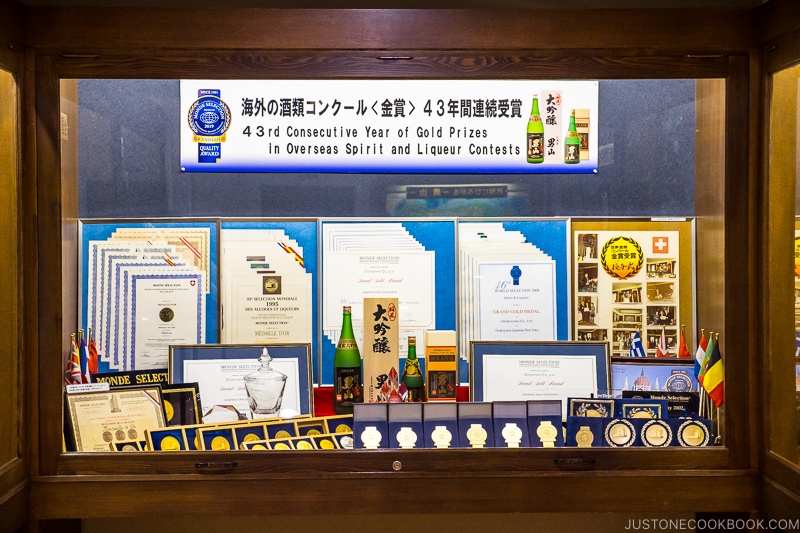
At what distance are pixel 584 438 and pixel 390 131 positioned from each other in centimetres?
115

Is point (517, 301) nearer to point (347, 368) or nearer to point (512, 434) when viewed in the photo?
point (512, 434)

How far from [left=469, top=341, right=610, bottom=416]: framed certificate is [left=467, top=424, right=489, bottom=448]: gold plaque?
12 centimetres

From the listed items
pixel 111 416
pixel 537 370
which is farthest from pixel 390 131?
pixel 111 416

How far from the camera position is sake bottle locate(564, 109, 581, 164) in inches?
92.4

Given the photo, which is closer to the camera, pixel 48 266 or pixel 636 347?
pixel 48 266

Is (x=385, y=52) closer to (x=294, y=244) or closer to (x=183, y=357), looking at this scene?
(x=294, y=244)

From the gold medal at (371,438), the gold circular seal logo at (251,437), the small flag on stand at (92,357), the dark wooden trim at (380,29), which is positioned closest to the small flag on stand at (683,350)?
the dark wooden trim at (380,29)

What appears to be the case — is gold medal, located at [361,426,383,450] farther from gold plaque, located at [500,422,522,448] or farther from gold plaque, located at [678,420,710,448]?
gold plaque, located at [678,420,710,448]

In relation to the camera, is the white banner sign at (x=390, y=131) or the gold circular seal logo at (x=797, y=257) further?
the white banner sign at (x=390, y=131)

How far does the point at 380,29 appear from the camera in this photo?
2045 millimetres

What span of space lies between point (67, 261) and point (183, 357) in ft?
1.54

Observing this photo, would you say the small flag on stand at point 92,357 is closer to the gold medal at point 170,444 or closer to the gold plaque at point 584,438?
the gold medal at point 170,444

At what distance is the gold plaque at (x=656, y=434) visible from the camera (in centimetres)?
214

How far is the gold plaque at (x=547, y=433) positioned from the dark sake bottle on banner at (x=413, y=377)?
1.29 ft
